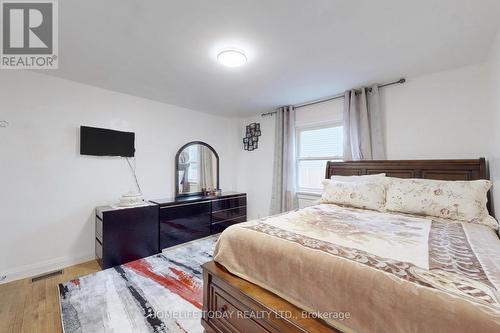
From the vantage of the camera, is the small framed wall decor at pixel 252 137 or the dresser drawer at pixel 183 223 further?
the small framed wall decor at pixel 252 137

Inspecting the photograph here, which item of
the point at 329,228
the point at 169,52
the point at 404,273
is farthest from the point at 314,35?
the point at 404,273

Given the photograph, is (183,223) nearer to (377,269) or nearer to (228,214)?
(228,214)

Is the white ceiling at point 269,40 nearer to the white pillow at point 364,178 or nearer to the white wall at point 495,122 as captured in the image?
the white wall at point 495,122

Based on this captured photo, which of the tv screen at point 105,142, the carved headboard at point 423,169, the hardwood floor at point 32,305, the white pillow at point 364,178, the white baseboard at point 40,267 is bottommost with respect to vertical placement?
the hardwood floor at point 32,305

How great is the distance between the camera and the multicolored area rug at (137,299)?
1.66 meters

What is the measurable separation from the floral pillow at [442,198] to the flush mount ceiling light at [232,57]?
2.06m

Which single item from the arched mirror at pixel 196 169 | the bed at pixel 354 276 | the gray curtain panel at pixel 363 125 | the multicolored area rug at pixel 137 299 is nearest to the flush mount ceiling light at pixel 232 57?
the bed at pixel 354 276

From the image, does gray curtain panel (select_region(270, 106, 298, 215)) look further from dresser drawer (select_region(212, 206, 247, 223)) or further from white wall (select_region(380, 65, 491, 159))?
white wall (select_region(380, 65, 491, 159))

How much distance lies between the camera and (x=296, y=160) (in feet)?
12.8

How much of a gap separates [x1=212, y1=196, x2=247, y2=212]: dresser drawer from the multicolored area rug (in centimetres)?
122

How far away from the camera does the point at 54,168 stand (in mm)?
2605

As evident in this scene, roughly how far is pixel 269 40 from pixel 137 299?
267 centimetres

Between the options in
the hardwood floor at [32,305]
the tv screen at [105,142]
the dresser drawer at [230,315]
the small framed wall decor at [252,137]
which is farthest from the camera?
the small framed wall decor at [252,137]

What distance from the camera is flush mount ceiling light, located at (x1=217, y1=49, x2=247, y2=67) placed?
79.1 inches
